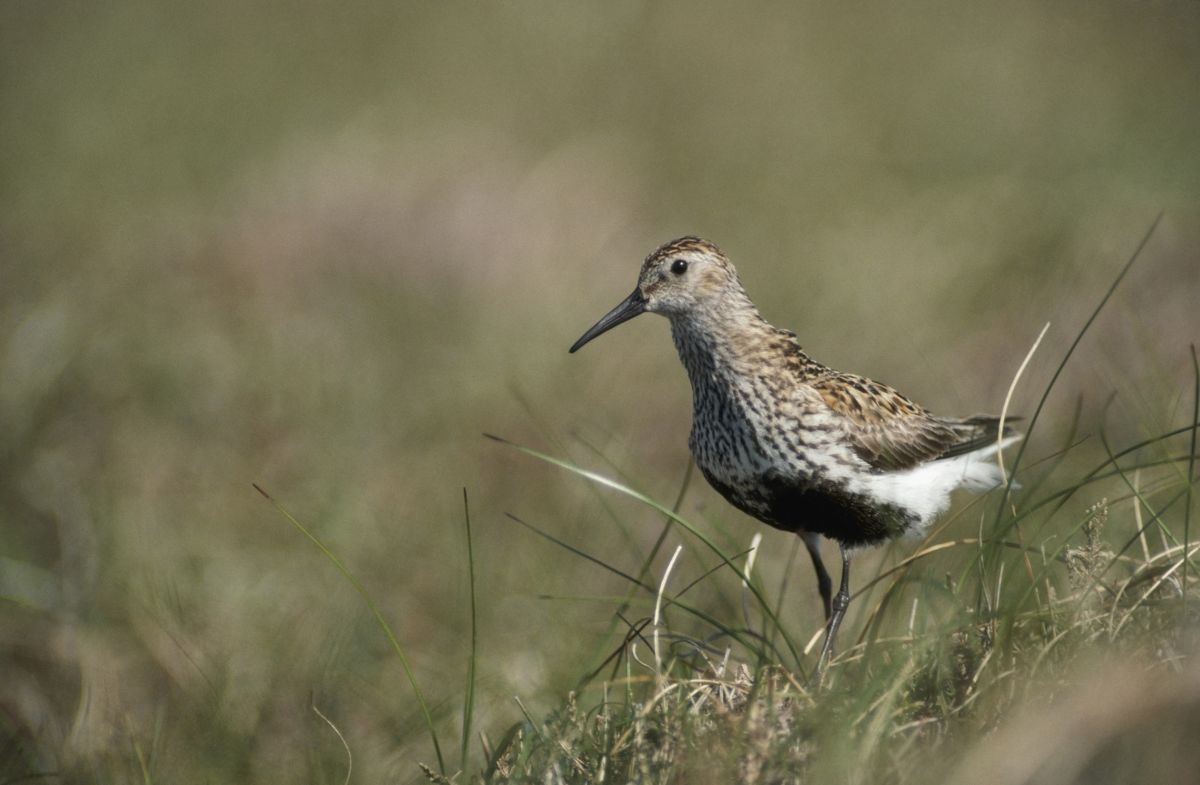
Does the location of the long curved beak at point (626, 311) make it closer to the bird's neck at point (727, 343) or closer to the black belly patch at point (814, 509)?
the bird's neck at point (727, 343)

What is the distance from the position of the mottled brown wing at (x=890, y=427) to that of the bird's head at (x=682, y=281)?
1.51ft

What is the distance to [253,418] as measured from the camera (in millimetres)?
7441

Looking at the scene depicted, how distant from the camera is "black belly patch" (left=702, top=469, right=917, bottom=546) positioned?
377 centimetres

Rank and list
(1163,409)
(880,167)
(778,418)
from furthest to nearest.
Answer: (880,167), (1163,409), (778,418)

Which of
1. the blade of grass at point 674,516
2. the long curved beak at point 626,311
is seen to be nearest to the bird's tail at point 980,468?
the long curved beak at point 626,311

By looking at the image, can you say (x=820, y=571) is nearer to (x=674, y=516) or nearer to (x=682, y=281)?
(x=682, y=281)

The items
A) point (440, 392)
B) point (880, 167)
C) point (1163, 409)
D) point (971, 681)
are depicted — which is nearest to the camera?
point (971, 681)

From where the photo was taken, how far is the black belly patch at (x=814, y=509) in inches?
148

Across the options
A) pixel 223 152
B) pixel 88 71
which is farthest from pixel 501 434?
pixel 88 71

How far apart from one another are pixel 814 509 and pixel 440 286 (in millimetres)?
6157

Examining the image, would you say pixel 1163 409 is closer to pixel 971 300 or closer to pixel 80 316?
pixel 971 300

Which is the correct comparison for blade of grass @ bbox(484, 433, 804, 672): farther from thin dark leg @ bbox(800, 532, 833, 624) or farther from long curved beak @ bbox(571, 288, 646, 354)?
long curved beak @ bbox(571, 288, 646, 354)

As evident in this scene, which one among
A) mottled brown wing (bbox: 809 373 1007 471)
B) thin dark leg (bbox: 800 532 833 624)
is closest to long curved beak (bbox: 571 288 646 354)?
mottled brown wing (bbox: 809 373 1007 471)

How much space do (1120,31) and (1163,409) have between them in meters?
9.81
